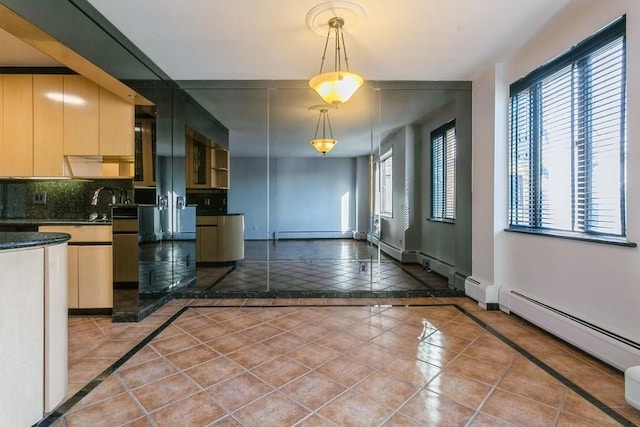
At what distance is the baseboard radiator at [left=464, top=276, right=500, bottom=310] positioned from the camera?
3.20 meters

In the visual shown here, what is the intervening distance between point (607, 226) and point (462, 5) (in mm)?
1902

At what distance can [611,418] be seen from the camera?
1.55 meters

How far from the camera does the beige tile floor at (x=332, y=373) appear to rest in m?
1.58

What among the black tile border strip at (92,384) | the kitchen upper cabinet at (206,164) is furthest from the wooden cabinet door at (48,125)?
the black tile border strip at (92,384)

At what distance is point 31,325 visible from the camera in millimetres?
1424

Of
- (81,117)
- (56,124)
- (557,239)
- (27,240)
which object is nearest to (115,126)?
(81,117)

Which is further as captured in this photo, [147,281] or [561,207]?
[147,281]

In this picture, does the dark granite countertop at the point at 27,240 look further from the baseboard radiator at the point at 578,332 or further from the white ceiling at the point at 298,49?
the baseboard radiator at the point at 578,332

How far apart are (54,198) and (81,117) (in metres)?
1.04

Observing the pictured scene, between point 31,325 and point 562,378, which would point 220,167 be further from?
point 562,378

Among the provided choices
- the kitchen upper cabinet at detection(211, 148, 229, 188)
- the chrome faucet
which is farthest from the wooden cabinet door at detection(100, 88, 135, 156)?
the kitchen upper cabinet at detection(211, 148, 229, 188)

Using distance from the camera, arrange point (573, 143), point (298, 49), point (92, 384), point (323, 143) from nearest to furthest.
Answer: point (92, 384), point (573, 143), point (298, 49), point (323, 143)

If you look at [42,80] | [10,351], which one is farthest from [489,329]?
[42,80]

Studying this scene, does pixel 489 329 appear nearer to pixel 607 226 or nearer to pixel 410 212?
pixel 607 226
